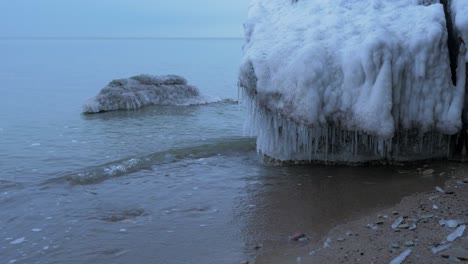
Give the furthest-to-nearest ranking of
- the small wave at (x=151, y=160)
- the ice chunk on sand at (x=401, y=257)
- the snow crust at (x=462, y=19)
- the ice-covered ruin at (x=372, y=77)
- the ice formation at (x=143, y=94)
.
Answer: the ice formation at (x=143, y=94) → the small wave at (x=151, y=160) → the ice-covered ruin at (x=372, y=77) → the snow crust at (x=462, y=19) → the ice chunk on sand at (x=401, y=257)

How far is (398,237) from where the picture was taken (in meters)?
5.89

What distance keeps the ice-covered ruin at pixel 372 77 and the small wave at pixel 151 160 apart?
9.48 feet

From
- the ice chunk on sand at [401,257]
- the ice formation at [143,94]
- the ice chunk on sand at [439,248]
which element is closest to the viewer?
the ice chunk on sand at [401,257]

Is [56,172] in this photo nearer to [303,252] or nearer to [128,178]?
[128,178]

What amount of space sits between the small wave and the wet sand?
16.7ft

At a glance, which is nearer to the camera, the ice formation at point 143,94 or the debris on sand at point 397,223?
the debris on sand at point 397,223

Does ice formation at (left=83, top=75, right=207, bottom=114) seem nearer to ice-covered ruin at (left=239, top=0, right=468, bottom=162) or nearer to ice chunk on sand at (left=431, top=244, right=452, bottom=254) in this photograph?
ice-covered ruin at (left=239, top=0, right=468, bottom=162)

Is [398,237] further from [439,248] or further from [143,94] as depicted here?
[143,94]

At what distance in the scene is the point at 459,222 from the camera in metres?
6.07

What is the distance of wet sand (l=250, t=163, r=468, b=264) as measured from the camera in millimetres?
5336

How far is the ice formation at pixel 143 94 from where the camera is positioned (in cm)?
2039

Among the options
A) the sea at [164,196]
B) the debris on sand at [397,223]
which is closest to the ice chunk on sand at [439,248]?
the debris on sand at [397,223]

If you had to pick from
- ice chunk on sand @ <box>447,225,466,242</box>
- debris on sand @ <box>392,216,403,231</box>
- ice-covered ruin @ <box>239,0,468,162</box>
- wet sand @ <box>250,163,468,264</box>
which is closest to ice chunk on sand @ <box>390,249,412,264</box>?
wet sand @ <box>250,163,468,264</box>

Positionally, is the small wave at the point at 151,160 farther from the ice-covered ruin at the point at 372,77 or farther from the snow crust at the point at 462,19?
the snow crust at the point at 462,19
